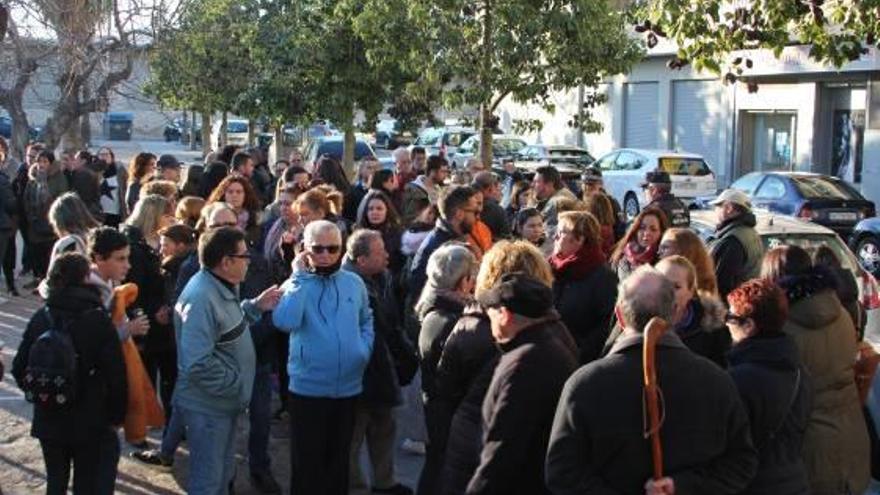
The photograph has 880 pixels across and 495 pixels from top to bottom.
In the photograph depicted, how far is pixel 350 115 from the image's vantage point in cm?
2169

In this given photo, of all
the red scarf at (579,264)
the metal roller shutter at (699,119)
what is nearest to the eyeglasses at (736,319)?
the red scarf at (579,264)

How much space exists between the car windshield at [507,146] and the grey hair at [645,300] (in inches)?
1029

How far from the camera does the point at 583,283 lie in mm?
6352

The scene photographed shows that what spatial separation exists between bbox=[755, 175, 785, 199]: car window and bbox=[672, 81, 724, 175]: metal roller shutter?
13443 mm

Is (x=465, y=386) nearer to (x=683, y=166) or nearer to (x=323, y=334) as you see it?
(x=323, y=334)

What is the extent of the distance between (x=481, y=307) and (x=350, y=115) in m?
17.2

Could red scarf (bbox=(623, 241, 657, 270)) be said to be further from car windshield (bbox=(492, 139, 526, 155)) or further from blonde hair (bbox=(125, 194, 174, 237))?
car windshield (bbox=(492, 139, 526, 155))

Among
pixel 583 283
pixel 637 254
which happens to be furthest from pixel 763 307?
pixel 637 254

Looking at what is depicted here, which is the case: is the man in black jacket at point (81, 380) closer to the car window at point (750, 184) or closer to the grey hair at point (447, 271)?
the grey hair at point (447, 271)

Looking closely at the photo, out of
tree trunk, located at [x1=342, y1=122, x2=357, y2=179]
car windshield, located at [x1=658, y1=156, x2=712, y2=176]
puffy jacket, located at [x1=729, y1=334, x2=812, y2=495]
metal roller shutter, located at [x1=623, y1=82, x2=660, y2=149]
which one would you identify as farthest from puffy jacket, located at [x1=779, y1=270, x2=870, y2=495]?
metal roller shutter, located at [x1=623, y1=82, x2=660, y2=149]

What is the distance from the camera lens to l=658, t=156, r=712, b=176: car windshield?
84.1 ft

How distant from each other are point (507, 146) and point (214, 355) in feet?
84.8

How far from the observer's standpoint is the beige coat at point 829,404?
4824 mm

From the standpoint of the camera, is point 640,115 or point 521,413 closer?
point 521,413
